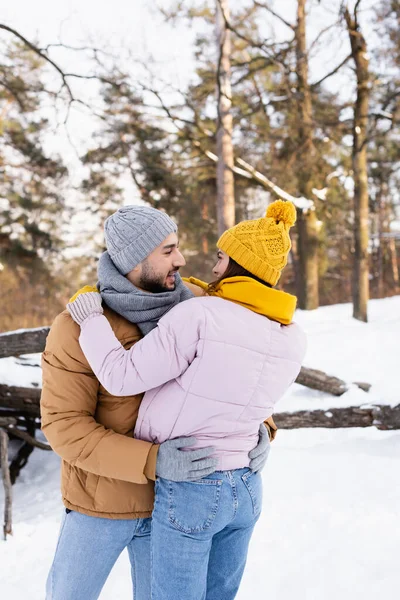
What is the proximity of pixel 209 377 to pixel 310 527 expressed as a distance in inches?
94.4

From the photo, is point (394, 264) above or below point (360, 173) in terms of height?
below

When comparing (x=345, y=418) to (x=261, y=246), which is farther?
(x=345, y=418)

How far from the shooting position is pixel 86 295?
72.4 inches

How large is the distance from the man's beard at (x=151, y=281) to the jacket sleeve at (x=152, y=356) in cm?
29

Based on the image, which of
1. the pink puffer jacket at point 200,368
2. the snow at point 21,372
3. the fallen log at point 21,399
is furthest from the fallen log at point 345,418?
the pink puffer jacket at point 200,368

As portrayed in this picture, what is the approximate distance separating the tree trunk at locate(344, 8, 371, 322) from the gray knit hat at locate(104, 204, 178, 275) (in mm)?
10280

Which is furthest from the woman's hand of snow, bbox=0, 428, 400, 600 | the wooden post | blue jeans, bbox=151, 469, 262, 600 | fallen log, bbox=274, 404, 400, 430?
fallen log, bbox=274, 404, 400, 430

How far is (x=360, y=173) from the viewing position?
11672mm

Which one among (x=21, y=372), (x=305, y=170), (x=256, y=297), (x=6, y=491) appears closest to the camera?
(x=256, y=297)

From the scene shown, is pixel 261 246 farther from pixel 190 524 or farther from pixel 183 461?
pixel 190 524

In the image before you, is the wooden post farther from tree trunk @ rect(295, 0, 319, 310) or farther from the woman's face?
tree trunk @ rect(295, 0, 319, 310)

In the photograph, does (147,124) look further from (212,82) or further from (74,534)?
(74,534)

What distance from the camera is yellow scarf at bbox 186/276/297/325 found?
177 centimetres

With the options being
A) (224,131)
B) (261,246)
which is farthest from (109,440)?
(224,131)
